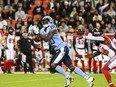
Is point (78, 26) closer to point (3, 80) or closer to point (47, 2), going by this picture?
point (47, 2)

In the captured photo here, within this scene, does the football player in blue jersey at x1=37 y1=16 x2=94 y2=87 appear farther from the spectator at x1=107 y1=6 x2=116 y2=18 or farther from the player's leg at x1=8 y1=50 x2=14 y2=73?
the spectator at x1=107 y1=6 x2=116 y2=18

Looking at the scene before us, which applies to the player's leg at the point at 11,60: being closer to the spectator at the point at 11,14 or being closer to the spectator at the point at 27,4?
the spectator at the point at 11,14

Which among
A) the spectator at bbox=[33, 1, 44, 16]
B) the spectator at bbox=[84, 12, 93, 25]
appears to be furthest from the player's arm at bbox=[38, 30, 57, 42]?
the spectator at bbox=[33, 1, 44, 16]

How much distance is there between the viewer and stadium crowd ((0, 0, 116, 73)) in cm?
2077

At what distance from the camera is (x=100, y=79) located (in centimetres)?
1711

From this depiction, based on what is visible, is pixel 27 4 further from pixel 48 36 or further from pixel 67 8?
pixel 48 36

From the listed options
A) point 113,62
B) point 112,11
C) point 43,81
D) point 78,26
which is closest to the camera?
point 113,62


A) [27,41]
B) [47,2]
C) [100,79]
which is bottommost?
[100,79]

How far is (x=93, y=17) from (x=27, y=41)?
4358 millimetres

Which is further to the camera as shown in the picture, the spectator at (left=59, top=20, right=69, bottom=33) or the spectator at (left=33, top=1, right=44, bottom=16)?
the spectator at (left=33, top=1, right=44, bottom=16)

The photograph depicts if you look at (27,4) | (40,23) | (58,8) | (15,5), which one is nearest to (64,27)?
(40,23)

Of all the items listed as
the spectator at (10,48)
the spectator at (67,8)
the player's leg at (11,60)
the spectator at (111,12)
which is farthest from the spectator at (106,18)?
the player's leg at (11,60)

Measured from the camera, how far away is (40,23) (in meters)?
21.9

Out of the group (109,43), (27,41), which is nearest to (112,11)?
(27,41)
